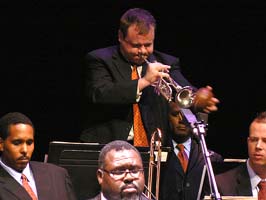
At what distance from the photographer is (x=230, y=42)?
23.4ft

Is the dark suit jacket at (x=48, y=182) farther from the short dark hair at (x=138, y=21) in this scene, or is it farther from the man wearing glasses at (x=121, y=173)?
the short dark hair at (x=138, y=21)

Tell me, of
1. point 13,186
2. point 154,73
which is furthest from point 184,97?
point 13,186

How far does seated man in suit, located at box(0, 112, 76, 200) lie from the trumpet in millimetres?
985

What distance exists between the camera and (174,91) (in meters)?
5.43

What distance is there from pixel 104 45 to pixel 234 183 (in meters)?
2.23

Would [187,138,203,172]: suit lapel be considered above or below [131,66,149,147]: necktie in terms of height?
below

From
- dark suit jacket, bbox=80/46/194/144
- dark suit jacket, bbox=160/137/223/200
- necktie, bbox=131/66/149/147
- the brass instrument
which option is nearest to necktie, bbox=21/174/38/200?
dark suit jacket, bbox=80/46/194/144

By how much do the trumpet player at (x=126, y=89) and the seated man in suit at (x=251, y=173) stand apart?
703 mm

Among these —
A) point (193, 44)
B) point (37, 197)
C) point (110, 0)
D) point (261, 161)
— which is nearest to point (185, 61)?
point (193, 44)

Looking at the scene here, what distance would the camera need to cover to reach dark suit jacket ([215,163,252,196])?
16.6ft

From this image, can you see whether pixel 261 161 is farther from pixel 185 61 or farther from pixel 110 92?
pixel 185 61

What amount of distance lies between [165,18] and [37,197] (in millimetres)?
2746

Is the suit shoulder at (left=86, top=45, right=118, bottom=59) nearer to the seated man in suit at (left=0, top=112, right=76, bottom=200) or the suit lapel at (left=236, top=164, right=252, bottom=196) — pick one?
the seated man in suit at (left=0, top=112, right=76, bottom=200)

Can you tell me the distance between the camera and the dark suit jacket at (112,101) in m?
5.25
